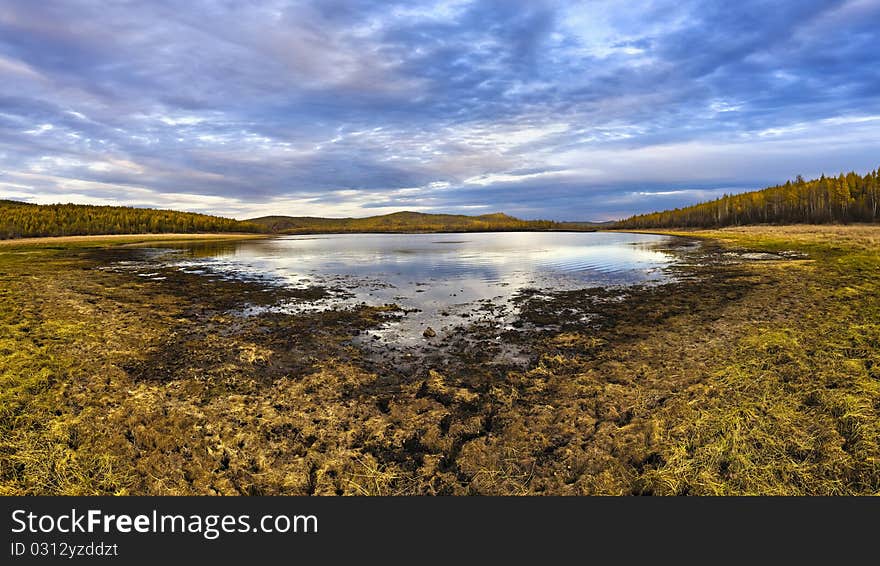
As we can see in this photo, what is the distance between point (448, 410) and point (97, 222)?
17199 cm

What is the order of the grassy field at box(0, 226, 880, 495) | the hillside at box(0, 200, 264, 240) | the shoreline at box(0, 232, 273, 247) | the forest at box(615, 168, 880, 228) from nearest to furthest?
the grassy field at box(0, 226, 880, 495) → the shoreline at box(0, 232, 273, 247) → the forest at box(615, 168, 880, 228) → the hillside at box(0, 200, 264, 240)

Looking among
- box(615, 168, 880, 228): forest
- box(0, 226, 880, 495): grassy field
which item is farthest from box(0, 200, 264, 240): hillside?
box(615, 168, 880, 228): forest

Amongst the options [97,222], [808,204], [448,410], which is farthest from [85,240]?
[808,204]

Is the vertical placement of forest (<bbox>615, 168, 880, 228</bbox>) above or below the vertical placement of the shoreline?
above

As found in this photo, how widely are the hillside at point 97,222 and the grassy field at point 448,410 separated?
13751 cm

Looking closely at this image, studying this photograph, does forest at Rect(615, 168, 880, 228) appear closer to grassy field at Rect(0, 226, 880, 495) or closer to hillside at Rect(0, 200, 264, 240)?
grassy field at Rect(0, 226, 880, 495)

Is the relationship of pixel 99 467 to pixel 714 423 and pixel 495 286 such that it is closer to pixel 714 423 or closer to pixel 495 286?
pixel 714 423

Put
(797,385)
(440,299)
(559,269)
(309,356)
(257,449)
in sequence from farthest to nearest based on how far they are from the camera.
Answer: (559,269)
(440,299)
(309,356)
(797,385)
(257,449)

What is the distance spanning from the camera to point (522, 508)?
18.0 feet

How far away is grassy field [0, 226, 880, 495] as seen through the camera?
6062mm

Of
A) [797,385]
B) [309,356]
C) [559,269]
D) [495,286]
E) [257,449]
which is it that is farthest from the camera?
[559,269]

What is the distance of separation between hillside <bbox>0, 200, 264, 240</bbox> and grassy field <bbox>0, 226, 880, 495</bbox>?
137505 mm

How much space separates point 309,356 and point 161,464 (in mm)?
5508

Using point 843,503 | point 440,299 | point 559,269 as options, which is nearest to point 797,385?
point 843,503
